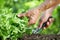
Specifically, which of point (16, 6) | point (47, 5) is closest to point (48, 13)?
point (47, 5)

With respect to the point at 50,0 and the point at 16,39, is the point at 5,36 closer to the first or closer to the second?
the point at 16,39

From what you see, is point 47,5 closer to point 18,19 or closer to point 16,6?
point 18,19

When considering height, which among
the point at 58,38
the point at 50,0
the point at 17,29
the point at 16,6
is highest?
the point at 16,6

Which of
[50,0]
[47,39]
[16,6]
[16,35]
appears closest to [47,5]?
[50,0]

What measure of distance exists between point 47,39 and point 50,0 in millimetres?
295

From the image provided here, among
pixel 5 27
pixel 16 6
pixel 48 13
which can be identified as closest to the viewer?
pixel 48 13

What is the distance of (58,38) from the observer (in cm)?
165

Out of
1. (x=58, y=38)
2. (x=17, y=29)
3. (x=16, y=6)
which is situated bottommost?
(x=58, y=38)

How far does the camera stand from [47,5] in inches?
58.9

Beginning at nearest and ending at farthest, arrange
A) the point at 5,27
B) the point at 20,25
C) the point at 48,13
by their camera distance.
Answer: the point at 48,13
the point at 5,27
the point at 20,25

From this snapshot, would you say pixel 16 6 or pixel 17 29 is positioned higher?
pixel 16 6

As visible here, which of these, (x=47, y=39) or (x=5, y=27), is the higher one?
(x=5, y=27)

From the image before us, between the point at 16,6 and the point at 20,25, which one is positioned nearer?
the point at 20,25

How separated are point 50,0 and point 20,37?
0.42 metres
